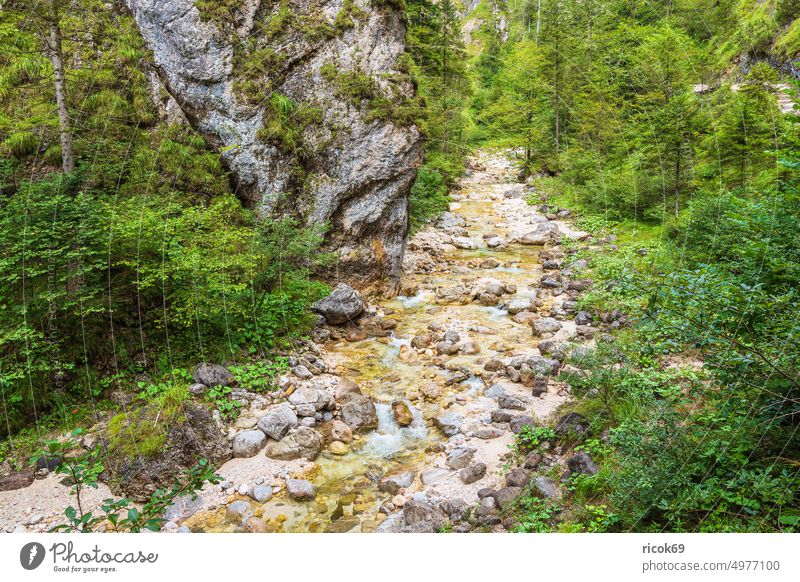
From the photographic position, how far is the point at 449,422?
24.7 ft

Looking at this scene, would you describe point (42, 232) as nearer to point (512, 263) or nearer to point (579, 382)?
point (579, 382)

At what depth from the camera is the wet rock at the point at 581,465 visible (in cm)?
529

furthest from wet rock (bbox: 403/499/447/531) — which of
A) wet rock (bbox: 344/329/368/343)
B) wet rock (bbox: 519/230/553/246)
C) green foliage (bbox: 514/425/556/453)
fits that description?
wet rock (bbox: 519/230/553/246)

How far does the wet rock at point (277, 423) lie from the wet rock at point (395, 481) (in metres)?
1.92

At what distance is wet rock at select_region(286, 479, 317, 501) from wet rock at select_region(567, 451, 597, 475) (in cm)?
350

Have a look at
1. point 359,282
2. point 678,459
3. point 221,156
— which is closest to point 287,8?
point 221,156

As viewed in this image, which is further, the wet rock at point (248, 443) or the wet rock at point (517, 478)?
the wet rock at point (248, 443)

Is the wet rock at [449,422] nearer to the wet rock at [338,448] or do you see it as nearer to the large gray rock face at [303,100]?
the wet rock at [338,448]

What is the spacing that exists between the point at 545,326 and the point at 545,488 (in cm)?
554

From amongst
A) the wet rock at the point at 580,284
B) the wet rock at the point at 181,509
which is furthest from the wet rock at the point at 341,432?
the wet rock at the point at 580,284

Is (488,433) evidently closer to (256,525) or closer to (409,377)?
(409,377)

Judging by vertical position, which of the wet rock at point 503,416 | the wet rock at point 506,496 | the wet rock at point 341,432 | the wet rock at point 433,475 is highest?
the wet rock at point 506,496

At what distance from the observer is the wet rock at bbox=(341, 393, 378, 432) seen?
7.68 meters

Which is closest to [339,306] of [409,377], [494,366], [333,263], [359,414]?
[333,263]
